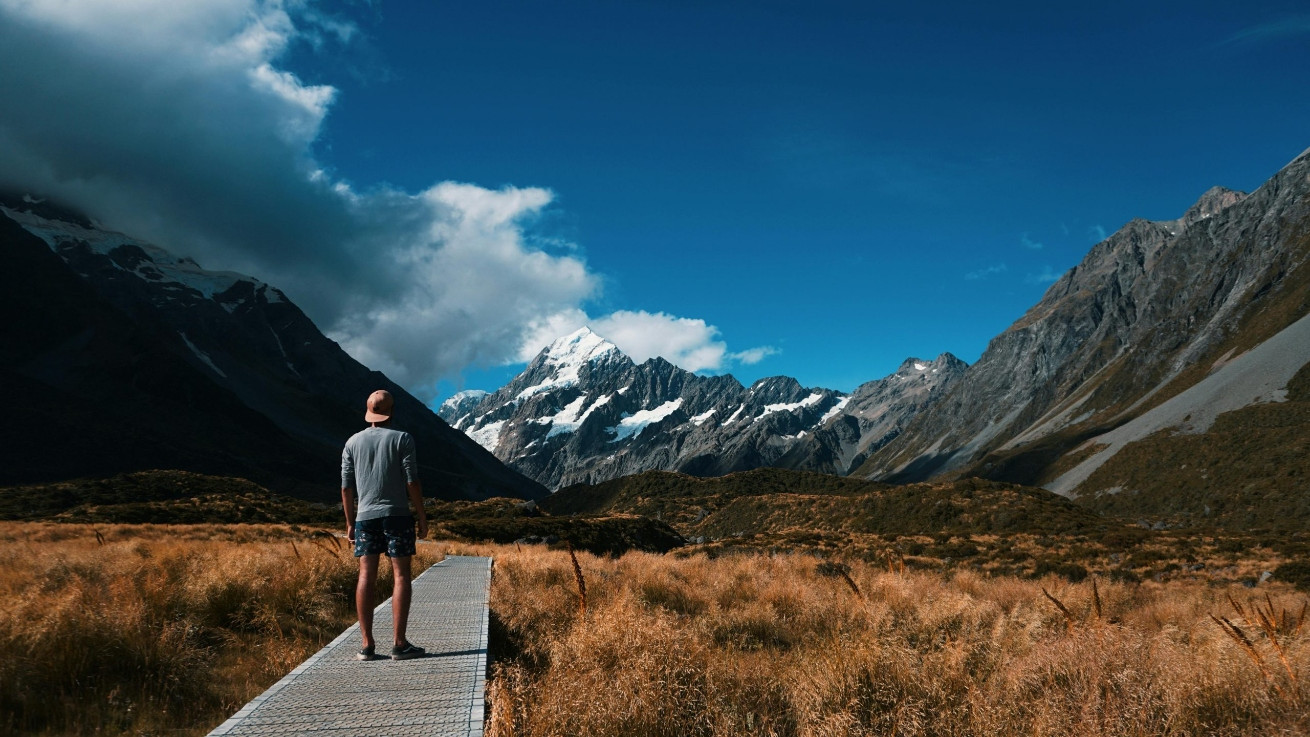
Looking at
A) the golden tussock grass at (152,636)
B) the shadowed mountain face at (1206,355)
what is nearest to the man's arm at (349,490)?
the golden tussock grass at (152,636)

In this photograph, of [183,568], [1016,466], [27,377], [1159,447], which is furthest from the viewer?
[1016,466]

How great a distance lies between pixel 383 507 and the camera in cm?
629

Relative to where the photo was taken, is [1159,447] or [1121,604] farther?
[1159,447]

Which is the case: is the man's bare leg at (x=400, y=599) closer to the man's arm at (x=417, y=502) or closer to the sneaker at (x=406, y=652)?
the sneaker at (x=406, y=652)

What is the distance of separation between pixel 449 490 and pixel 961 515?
16714 centimetres

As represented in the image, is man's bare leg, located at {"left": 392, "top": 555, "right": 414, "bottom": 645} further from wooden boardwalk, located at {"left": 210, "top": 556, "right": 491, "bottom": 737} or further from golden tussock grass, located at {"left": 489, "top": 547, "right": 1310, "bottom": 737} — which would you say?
golden tussock grass, located at {"left": 489, "top": 547, "right": 1310, "bottom": 737}

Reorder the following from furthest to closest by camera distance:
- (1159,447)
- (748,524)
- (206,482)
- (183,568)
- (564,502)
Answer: (564,502), (1159,447), (748,524), (206,482), (183,568)

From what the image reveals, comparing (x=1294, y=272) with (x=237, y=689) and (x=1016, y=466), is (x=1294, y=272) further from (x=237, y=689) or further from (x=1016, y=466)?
(x=237, y=689)

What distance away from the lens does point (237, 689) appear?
5656 millimetres

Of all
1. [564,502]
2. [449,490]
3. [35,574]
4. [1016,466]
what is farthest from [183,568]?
[449,490]

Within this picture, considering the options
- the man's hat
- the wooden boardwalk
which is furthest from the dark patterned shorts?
the man's hat

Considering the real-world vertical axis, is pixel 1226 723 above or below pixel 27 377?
below

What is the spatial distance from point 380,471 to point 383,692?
214 cm

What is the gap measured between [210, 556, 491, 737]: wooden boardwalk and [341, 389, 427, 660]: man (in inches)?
16.0
